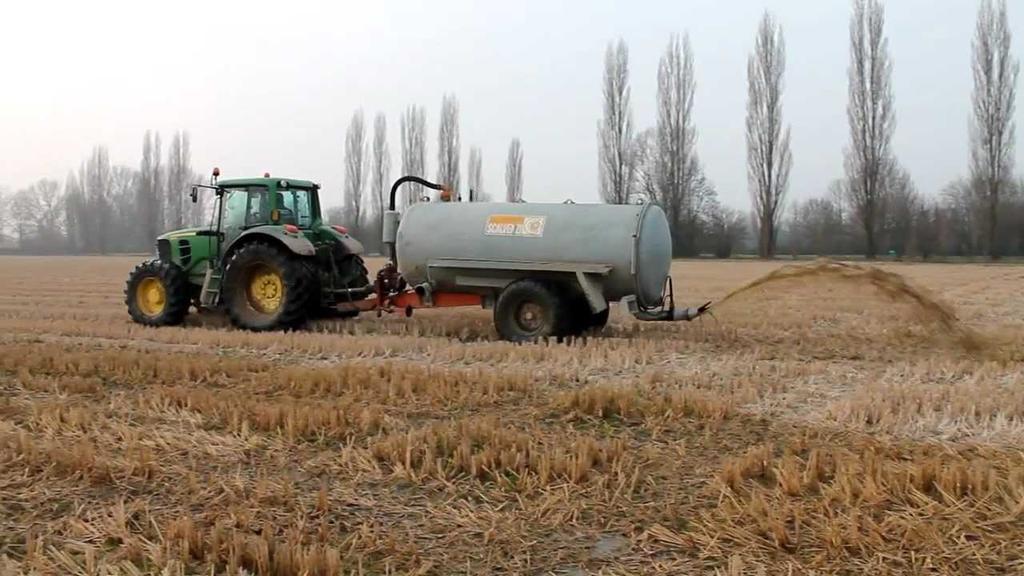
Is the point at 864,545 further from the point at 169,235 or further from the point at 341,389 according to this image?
the point at 169,235

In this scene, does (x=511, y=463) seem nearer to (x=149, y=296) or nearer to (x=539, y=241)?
(x=539, y=241)

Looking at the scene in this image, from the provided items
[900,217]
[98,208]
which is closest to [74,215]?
[98,208]

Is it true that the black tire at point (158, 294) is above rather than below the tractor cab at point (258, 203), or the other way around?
below

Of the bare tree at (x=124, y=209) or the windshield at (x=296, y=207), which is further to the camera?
the bare tree at (x=124, y=209)

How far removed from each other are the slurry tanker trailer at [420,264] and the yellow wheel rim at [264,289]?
0.6 inches

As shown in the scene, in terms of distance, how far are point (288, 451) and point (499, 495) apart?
1408 mm

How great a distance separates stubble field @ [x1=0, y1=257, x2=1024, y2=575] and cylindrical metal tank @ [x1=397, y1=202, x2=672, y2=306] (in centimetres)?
157

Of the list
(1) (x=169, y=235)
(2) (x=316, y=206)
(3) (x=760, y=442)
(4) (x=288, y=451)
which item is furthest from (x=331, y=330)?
(3) (x=760, y=442)

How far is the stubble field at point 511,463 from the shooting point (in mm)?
3334

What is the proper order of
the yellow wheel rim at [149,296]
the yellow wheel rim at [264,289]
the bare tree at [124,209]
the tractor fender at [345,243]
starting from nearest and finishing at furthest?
1. the yellow wheel rim at [264,289]
2. the tractor fender at [345,243]
3. the yellow wheel rim at [149,296]
4. the bare tree at [124,209]

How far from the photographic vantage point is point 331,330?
11117 millimetres

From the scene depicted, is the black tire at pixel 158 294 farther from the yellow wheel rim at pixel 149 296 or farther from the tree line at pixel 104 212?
the tree line at pixel 104 212

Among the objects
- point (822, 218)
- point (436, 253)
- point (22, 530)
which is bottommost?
point (22, 530)

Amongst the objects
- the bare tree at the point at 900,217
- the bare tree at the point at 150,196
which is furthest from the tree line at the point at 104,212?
the bare tree at the point at 900,217
